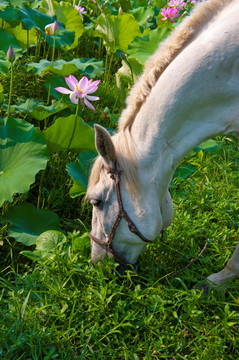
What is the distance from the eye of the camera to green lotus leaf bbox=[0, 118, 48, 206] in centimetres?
249

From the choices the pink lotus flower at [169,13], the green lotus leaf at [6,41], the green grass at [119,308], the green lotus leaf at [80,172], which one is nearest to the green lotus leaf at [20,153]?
the green lotus leaf at [80,172]

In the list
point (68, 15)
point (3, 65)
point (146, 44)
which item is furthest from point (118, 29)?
point (3, 65)

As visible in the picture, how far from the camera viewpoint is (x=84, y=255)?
2535 millimetres

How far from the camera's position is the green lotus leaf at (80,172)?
2811mm

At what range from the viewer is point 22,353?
200 centimetres

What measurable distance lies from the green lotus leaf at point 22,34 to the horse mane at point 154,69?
2.24 metres

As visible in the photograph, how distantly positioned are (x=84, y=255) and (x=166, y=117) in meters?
1.05

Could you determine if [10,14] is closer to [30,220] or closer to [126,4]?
[30,220]

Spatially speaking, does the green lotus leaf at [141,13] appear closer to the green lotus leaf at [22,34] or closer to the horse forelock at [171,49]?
the green lotus leaf at [22,34]

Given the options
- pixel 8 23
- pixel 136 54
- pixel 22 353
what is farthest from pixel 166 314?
pixel 8 23

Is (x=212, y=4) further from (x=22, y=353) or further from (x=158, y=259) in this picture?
(x=22, y=353)

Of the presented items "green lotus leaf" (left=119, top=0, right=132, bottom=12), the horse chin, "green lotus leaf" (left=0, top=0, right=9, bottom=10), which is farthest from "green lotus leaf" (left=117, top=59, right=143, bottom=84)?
"green lotus leaf" (left=119, top=0, right=132, bottom=12)

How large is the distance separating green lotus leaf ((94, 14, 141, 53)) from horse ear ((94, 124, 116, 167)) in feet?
7.97

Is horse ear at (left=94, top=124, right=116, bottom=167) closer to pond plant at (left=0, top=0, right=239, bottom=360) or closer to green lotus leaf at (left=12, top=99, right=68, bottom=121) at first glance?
pond plant at (left=0, top=0, right=239, bottom=360)
